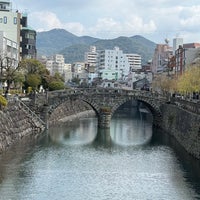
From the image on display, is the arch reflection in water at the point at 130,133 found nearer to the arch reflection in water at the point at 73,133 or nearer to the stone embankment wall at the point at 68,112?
the arch reflection in water at the point at 73,133

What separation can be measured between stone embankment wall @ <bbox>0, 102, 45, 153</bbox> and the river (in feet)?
3.28

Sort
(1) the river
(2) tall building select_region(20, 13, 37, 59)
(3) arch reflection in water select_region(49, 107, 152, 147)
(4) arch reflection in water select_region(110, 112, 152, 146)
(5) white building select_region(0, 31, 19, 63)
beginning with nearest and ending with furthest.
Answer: (1) the river
(3) arch reflection in water select_region(49, 107, 152, 147)
(4) arch reflection in water select_region(110, 112, 152, 146)
(5) white building select_region(0, 31, 19, 63)
(2) tall building select_region(20, 13, 37, 59)

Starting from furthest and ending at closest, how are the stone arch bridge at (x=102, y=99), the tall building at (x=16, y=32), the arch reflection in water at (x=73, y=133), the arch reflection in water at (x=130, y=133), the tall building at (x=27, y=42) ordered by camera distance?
the tall building at (x=27, y=42)
the tall building at (x=16, y=32)
the stone arch bridge at (x=102, y=99)
the arch reflection in water at (x=130, y=133)
the arch reflection in water at (x=73, y=133)

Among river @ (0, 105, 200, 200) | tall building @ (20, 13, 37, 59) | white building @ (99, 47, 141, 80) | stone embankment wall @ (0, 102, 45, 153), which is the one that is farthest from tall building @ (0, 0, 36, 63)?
white building @ (99, 47, 141, 80)

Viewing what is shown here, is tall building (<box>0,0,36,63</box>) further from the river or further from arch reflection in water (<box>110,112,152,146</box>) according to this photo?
the river

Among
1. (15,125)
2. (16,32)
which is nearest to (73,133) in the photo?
(15,125)

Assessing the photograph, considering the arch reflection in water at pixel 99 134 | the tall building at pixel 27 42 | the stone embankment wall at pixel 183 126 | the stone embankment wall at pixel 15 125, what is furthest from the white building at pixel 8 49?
the stone embankment wall at pixel 183 126

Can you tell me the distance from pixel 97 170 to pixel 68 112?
4380 centimetres

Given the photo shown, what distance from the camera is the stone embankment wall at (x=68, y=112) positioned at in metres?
69.1

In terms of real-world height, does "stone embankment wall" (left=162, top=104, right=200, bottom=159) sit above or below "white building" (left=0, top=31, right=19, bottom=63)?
below

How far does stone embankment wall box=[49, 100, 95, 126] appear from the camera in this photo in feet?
227

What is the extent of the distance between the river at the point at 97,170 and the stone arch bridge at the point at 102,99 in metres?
8.66

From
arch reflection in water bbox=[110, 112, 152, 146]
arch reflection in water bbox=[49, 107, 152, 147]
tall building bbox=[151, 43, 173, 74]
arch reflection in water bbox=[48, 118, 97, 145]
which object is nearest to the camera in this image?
arch reflection in water bbox=[48, 118, 97, 145]

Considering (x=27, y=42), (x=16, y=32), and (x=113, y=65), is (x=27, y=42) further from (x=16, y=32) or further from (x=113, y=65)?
(x=113, y=65)
